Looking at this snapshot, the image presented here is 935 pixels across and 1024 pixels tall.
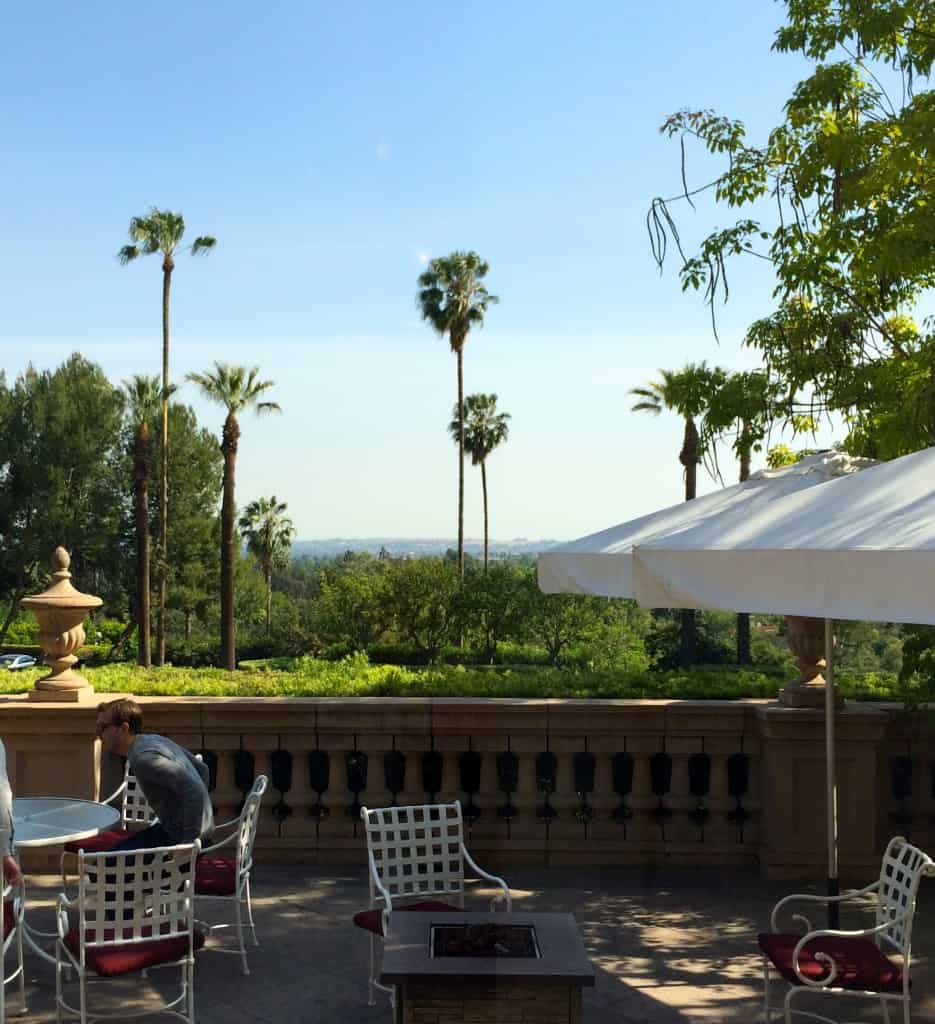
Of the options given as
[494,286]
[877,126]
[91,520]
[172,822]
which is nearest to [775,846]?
[172,822]

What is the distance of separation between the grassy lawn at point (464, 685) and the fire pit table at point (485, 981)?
3.81 metres

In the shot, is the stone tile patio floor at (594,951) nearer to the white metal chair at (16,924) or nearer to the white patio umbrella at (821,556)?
the white metal chair at (16,924)

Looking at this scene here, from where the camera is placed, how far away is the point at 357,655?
9867 millimetres

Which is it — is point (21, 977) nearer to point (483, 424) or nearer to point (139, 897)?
point (139, 897)

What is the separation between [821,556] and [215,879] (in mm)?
4043

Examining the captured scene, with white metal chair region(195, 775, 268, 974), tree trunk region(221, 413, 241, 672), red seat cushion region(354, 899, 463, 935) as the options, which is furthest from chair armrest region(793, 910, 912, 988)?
tree trunk region(221, 413, 241, 672)

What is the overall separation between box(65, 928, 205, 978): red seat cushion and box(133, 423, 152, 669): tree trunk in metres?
34.3

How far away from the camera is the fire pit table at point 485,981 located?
158 inches

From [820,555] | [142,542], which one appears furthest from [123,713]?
[142,542]

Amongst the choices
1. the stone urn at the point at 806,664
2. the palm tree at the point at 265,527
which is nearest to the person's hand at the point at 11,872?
the stone urn at the point at 806,664

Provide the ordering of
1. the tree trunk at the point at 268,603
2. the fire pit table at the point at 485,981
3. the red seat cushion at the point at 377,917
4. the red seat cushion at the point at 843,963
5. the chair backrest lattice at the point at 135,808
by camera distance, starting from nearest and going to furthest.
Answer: the fire pit table at the point at 485,981
the red seat cushion at the point at 843,963
the red seat cushion at the point at 377,917
the chair backrest lattice at the point at 135,808
the tree trunk at the point at 268,603

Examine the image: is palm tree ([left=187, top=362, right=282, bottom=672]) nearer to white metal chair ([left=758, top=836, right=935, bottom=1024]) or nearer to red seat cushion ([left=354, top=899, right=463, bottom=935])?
red seat cushion ([left=354, top=899, right=463, bottom=935])

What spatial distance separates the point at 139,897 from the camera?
4.83m

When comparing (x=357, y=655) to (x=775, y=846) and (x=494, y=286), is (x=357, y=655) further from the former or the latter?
(x=494, y=286)
